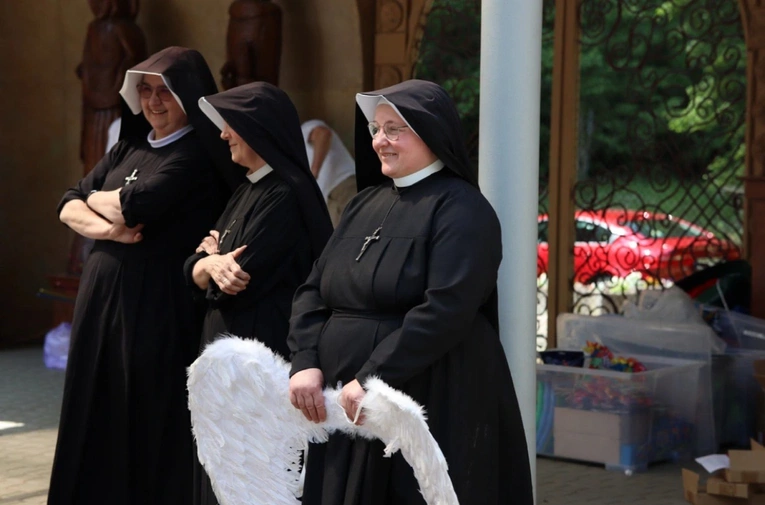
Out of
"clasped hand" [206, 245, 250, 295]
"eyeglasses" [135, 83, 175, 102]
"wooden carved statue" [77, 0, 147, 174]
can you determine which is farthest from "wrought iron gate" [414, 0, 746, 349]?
"clasped hand" [206, 245, 250, 295]

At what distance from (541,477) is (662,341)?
103 cm

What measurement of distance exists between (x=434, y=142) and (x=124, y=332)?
1.81 m

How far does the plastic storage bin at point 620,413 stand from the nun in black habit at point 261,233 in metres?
2.31

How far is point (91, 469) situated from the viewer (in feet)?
15.2

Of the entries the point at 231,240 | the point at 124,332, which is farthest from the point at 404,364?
the point at 124,332

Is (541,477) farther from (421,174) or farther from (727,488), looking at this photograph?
(421,174)

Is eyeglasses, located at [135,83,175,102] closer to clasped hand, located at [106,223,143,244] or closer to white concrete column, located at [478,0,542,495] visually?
clasped hand, located at [106,223,143,244]

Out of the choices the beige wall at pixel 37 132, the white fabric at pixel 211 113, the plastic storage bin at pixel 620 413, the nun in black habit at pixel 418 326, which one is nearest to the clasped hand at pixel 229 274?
the white fabric at pixel 211 113

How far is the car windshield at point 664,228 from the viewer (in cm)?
704

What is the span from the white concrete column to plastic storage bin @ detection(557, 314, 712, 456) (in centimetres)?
269

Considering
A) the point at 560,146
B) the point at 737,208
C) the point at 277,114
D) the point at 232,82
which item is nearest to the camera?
the point at 277,114

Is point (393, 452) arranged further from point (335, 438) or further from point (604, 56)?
point (604, 56)

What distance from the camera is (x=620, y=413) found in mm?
6000

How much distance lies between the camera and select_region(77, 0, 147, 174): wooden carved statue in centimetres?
893
